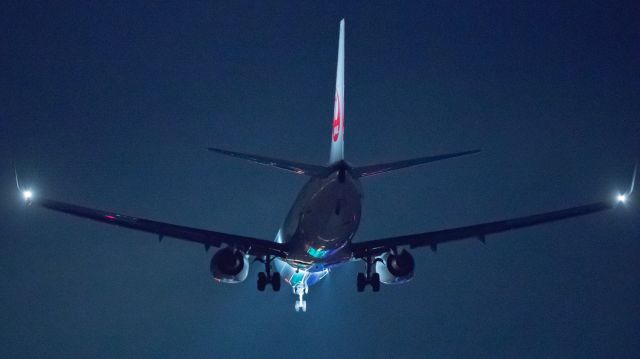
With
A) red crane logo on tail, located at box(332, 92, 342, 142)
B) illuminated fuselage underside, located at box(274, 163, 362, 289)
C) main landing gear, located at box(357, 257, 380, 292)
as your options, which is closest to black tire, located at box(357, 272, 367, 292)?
main landing gear, located at box(357, 257, 380, 292)

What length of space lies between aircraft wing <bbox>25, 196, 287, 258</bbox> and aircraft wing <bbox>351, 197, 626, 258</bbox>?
363 cm

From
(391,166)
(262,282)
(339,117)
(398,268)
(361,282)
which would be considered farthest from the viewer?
(262,282)

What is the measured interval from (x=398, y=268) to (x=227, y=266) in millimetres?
7030

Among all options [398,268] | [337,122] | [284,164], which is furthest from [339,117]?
[398,268]

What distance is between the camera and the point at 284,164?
984 inches

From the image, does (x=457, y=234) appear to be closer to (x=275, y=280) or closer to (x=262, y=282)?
(x=275, y=280)

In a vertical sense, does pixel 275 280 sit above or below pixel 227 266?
above

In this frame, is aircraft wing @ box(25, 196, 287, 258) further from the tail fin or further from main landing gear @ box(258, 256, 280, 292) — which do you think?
the tail fin

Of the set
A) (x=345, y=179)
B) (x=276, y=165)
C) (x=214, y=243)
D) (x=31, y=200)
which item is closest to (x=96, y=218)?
(x=31, y=200)

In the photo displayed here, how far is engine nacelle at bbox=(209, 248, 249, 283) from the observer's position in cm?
2898

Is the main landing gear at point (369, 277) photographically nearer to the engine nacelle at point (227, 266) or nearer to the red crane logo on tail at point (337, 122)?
the engine nacelle at point (227, 266)

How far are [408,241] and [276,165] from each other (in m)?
8.19

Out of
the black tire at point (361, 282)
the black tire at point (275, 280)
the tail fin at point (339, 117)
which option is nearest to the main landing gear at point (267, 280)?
the black tire at point (275, 280)

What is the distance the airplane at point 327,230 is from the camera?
2445 centimetres
